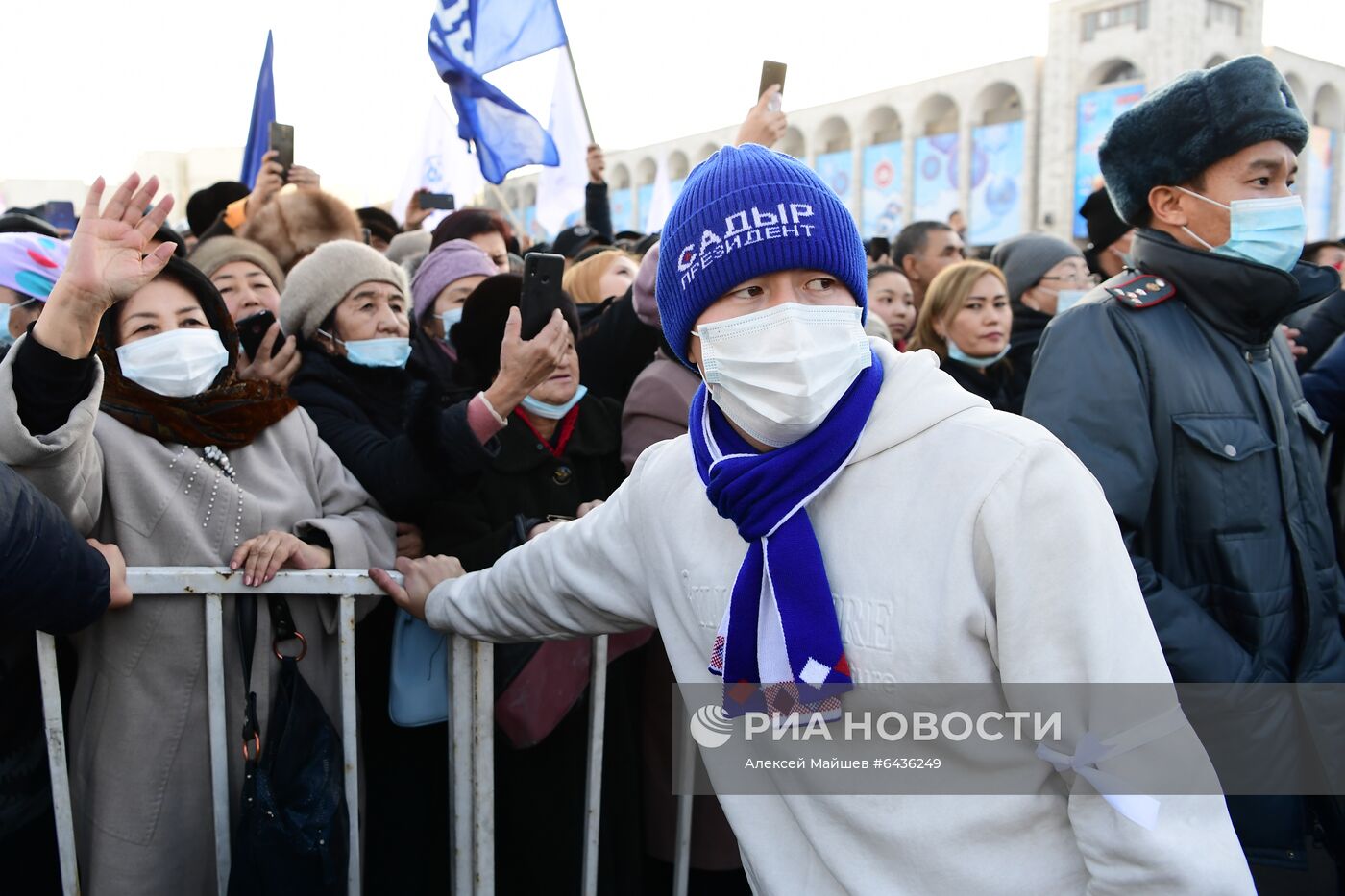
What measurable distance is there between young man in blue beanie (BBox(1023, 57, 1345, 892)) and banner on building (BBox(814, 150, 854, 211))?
4770cm

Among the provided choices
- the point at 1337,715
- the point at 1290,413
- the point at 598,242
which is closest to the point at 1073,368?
the point at 1290,413

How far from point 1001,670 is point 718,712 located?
530mm

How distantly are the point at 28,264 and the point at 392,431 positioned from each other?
3.85 ft

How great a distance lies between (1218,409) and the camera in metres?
2.41

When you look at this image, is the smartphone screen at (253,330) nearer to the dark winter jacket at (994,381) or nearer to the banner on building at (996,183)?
the dark winter jacket at (994,381)

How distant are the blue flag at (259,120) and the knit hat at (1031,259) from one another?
455cm

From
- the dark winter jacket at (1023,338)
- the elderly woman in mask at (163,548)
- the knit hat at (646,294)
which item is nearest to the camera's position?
the elderly woman in mask at (163,548)

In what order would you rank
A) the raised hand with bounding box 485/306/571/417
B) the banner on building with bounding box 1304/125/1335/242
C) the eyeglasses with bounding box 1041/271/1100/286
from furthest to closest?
the banner on building with bounding box 1304/125/1335/242, the eyeglasses with bounding box 1041/271/1100/286, the raised hand with bounding box 485/306/571/417

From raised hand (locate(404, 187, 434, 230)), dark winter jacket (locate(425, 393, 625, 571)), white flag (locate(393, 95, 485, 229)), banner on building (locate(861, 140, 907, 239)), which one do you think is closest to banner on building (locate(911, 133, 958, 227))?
banner on building (locate(861, 140, 907, 239))

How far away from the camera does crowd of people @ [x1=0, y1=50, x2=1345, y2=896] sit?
1.48 m

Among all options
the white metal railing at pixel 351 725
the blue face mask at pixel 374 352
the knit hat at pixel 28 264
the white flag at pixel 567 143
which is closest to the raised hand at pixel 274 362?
the blue face mask at pixel 374 352

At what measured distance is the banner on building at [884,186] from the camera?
46.5m

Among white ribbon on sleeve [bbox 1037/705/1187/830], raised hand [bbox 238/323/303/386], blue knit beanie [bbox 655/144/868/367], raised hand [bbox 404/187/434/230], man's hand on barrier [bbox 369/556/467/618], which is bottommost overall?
raised hand [bbox 404/187/434/230]

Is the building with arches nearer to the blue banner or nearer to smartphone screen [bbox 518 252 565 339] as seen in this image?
the blue banner
